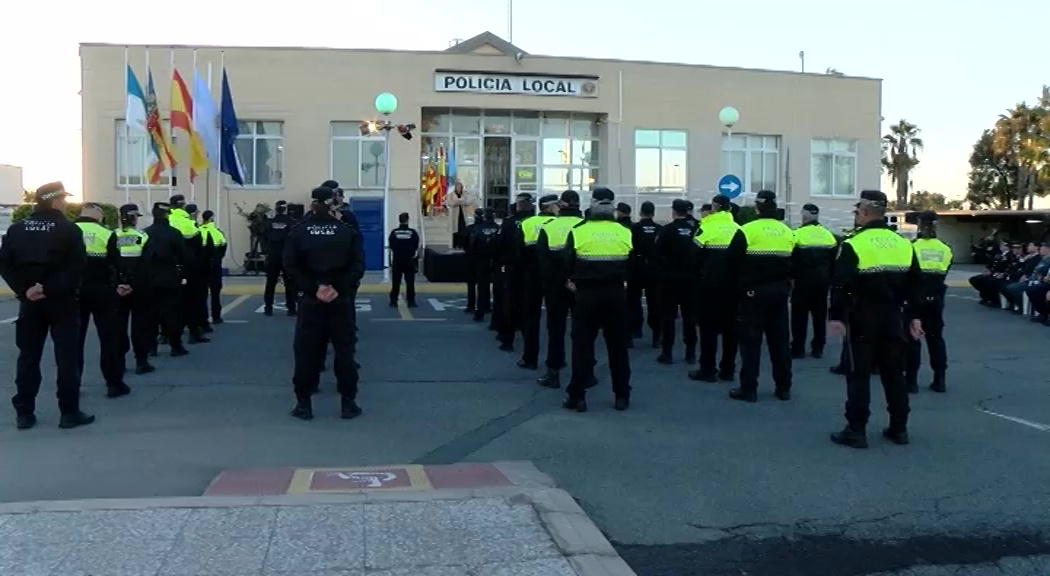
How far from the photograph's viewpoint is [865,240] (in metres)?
7.92

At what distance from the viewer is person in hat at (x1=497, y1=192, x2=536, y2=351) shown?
12945mm

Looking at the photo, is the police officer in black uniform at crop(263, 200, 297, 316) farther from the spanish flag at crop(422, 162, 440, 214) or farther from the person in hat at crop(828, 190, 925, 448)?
the spanish flag at crop(422, 162, 440, 214)

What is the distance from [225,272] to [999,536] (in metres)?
24.3

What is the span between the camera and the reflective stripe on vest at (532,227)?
12.1m

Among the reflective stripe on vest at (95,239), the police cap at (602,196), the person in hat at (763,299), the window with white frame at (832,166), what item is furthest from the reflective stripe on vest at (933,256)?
the window with white frame at (832,166)

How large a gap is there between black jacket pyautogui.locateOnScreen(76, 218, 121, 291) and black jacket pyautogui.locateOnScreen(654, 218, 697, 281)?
6349mm

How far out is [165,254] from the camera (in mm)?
12023

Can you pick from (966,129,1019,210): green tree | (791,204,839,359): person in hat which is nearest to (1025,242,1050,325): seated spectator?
(791,204,839,359): person in hat

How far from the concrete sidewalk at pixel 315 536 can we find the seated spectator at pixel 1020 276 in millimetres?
15306

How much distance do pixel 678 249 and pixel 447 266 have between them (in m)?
12.3

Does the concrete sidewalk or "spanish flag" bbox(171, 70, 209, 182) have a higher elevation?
"spanish flag" bbox(171, 70, 209, 182)

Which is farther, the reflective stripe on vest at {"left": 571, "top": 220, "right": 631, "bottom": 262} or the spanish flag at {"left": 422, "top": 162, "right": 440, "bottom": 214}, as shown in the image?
the spanish flag at {"left": 422, "top": 162, "right": 440, "bottom": 214}

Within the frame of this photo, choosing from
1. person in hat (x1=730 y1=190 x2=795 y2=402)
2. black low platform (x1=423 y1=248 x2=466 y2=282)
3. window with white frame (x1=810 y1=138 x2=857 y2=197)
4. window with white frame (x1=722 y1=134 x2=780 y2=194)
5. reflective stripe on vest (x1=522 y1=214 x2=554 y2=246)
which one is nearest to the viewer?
person in hat (x1=730 y1=190 x2=795 y2=402)

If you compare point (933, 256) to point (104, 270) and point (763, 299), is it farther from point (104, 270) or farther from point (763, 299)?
point (104, 270)
